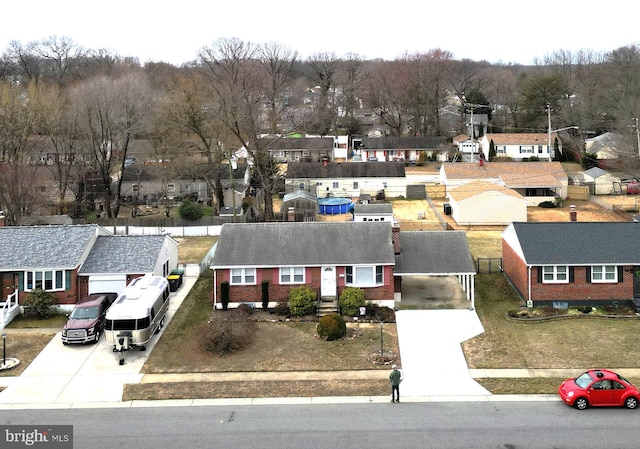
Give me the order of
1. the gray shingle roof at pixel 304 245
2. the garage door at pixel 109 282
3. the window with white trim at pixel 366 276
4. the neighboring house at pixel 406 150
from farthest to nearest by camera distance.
A: 1. the neighboring house at pixel 406 150
2. the garage door at pixel 109 282
3. the gray shingle roof at pixel 304 245
4. the window with white trim at pixel 366 276

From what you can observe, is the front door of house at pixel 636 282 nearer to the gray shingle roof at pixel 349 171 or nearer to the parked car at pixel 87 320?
the parked car at pixel 87 320

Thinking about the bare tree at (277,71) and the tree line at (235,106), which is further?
the bare tree at (277,71)


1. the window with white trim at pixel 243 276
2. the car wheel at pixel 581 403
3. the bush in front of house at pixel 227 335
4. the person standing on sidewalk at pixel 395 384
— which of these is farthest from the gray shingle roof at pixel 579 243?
the bush in front of house at pixel 227 335

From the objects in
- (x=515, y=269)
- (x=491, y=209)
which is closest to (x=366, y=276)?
(x=515, y=269)

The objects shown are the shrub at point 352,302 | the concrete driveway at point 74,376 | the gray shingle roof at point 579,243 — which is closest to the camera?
the concrete driveway at point 74,376

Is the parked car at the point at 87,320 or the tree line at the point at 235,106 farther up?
the tree line at the point at 235,106

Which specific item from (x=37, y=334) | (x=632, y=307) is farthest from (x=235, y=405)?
(x=632, y=307)

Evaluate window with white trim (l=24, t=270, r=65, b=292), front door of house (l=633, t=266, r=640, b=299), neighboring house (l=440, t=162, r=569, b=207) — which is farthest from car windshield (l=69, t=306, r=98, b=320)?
neighboring house (l=440, t=162, r=569, b=207)

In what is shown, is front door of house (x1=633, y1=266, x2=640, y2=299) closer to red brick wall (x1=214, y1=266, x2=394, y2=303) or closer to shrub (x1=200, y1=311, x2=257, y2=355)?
red brick wall (x1=214, y1=266, x2=394, y2=303)

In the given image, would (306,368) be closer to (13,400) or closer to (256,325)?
(256,325)
